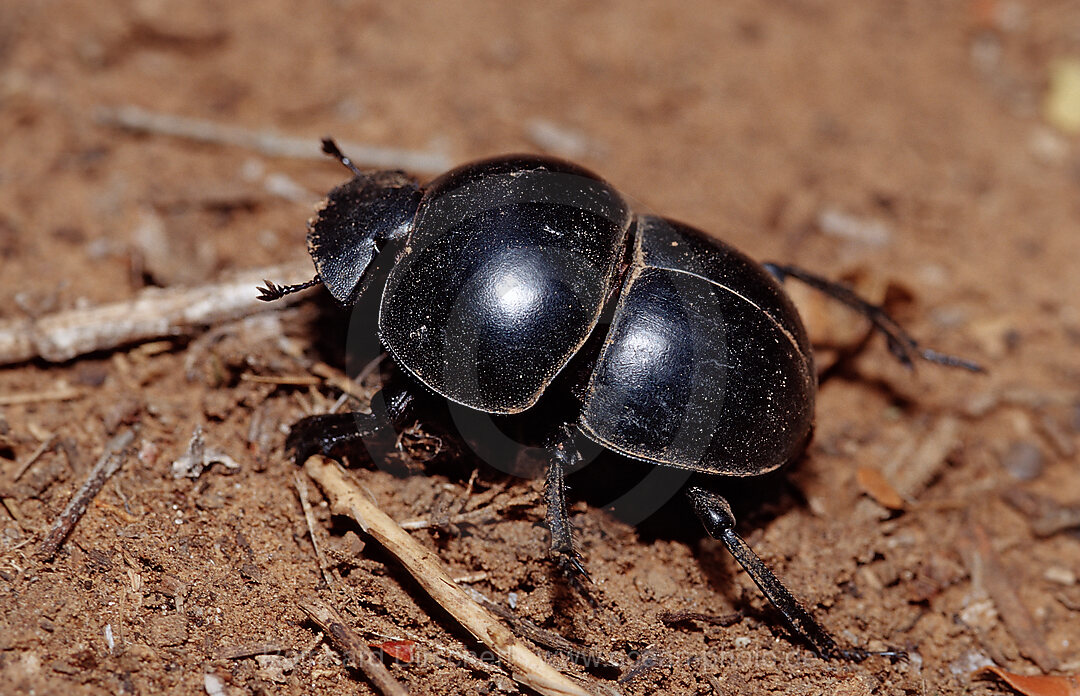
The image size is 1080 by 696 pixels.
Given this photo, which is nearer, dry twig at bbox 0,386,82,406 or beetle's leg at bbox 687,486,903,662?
beetle's leg at bbox 687,486,903,662

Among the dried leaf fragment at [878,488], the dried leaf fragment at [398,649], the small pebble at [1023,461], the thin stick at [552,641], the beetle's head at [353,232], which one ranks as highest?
the beetle's head at [353,232]

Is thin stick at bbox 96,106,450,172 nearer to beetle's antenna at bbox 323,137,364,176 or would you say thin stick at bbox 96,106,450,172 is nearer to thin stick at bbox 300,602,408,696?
beetle's antenna at bbox 323,137,364,176

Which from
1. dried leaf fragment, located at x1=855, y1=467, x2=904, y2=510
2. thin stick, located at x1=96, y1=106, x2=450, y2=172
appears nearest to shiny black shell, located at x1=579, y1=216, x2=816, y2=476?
dried leaf fragment, located at x1=855, y1=467, x2=904, y2=510

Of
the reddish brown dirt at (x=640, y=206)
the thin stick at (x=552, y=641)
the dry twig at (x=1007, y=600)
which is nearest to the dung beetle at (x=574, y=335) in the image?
the thin stick at (x=552, y=641)

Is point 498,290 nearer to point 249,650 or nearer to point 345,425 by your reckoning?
point 345,425

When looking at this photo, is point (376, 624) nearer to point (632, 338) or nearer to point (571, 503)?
point (571, 503)

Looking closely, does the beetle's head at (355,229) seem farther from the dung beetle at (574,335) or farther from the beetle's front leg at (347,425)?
the beetle's front leg at (347,425)
